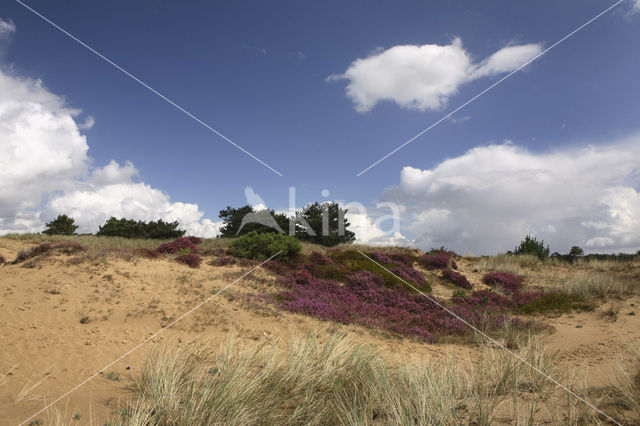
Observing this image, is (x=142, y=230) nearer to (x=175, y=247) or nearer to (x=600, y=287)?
(x=175, y=247)

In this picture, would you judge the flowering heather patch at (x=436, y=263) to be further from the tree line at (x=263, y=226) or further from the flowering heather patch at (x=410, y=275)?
the tree line at (x=263, y=226)

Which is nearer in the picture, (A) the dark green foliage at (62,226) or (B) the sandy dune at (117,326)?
(B) the sandy dune at (117,326)

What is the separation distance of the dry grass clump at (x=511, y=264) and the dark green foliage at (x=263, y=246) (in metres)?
13.2

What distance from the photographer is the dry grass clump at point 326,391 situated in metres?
4.21

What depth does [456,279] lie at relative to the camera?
19.5 m

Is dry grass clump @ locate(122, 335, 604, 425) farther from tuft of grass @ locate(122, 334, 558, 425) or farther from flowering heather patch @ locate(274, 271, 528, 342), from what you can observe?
flowering heather patch @ locate(274, 271, 528, 342)

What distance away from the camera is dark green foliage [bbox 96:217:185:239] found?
1344 inches

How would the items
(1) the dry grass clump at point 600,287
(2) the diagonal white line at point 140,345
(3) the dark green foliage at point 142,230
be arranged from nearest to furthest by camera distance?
1. (2) the diagonal white line at point 140,345
2. (1) the dry grass clump at point 600,287
3. (3) the dark green foliage at point 142,230

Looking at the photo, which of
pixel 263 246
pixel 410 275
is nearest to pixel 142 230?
pixel 263 246

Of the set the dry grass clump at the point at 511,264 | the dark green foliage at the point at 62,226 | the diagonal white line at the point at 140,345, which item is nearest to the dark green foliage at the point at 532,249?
the dry grass clump at the point at 511,264

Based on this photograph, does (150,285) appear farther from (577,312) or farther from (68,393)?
(577,312)

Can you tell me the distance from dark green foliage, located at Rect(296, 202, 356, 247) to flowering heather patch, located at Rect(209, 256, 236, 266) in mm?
12774

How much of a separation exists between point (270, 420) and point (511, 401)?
10.7 ft

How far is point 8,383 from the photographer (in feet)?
19.9
